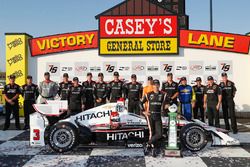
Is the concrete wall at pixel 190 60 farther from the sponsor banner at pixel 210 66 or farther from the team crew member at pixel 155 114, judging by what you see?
the team crew member at pixel 155 114

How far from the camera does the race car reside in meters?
6.31

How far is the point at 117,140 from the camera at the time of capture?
639 cm

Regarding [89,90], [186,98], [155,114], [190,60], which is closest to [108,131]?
[155,114]

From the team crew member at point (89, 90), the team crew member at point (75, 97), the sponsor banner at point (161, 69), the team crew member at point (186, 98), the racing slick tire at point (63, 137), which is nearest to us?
the racing slick tire at point (63, 137)

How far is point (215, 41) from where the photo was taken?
1286 centimetres

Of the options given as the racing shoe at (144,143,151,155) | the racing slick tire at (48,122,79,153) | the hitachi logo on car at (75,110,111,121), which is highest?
the hitachi logo on car at (75,110,111,121)

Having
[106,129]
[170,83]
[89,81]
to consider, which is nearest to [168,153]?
[106,129]

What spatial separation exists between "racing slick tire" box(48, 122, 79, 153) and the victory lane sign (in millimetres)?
6941

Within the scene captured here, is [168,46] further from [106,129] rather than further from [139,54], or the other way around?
[106,129]

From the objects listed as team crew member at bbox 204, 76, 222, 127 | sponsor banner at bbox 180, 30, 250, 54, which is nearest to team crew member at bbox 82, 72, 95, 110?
team crew member at bbox 204, 76, 222, 127

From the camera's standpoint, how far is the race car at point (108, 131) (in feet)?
20.7

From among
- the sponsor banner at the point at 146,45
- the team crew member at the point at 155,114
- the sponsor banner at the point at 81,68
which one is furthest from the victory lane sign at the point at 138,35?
the team crew member at the point at 155,114

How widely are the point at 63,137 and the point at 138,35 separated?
7.49 meters

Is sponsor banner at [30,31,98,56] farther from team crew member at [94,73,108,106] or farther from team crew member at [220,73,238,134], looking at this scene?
team crew member at [220,73,238,134]
